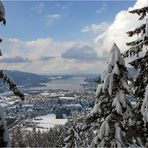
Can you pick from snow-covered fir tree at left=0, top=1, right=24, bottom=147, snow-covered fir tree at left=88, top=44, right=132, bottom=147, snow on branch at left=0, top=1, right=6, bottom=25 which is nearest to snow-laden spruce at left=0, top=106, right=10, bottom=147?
snow-covered fir tree at left=0, top=1, right=24, bottom=147

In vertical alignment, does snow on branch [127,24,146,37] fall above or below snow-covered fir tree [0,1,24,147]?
above

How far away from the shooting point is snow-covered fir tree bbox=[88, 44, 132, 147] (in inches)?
619

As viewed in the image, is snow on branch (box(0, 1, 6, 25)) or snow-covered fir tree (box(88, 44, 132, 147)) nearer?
snow on branch (box(0, 1, 6, 25))

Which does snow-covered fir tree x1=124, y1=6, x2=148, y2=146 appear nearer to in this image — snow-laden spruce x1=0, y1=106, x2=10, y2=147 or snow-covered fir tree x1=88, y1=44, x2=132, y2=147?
snow-covered fir tree x1=88, y1=44, x2=132, y2=147

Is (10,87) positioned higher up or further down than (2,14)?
further down

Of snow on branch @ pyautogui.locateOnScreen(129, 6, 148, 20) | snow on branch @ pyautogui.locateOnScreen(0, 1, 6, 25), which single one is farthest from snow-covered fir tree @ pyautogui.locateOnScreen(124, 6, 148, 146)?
snow on branch @ pyautogui.locateOnScreen(0, 1, 6, 25)

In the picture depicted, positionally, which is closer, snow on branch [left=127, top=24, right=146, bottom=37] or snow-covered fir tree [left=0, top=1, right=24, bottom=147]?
snow-covered fir tree [left=0, top=1, right=24, bottom=147]

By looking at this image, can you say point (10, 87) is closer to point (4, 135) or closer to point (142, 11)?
point (4, 135)

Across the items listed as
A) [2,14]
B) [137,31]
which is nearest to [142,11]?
[137,31]

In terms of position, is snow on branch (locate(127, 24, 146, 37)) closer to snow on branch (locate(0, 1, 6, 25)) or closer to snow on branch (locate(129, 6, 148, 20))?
snow on branch (locate(129, 6, 148, 20))

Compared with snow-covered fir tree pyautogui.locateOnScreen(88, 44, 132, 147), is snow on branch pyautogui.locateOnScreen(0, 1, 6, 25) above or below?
above

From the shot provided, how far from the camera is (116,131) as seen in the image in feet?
51.7

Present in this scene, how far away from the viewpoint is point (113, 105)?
15.7 meters

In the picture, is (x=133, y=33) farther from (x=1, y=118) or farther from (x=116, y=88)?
(x=1, y=118)
